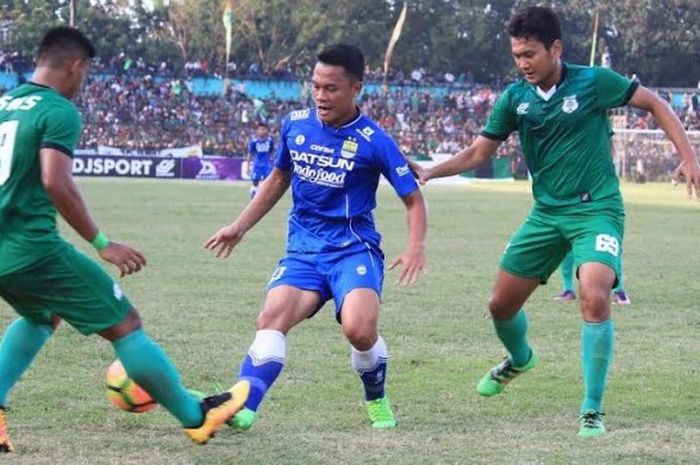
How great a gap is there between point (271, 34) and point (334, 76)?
72290 mm

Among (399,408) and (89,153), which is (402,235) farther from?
(89,153)

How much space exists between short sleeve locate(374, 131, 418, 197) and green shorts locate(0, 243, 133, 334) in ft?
6.00

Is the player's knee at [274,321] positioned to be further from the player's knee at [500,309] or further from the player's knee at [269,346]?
the player's knee at [500,309]

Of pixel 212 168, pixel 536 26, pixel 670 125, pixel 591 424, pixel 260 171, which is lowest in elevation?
pixel 212 168

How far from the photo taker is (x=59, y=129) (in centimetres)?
612

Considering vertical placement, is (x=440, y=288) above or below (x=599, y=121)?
below

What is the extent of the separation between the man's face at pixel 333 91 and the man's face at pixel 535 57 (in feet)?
3.31

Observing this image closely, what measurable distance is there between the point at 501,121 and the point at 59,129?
312 cm

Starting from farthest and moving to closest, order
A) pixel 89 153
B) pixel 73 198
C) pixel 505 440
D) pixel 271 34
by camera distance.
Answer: pixel 271 34, pixel 89 153, pixel 505 440, pixel 73 198

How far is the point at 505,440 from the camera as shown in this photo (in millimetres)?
7133

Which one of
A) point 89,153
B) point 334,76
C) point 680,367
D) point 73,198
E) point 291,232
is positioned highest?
point 334,76

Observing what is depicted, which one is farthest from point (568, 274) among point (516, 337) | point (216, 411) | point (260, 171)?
point (260, 171)

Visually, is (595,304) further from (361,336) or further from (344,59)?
(344,59)

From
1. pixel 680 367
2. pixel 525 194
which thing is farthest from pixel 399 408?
pixel 525 194
